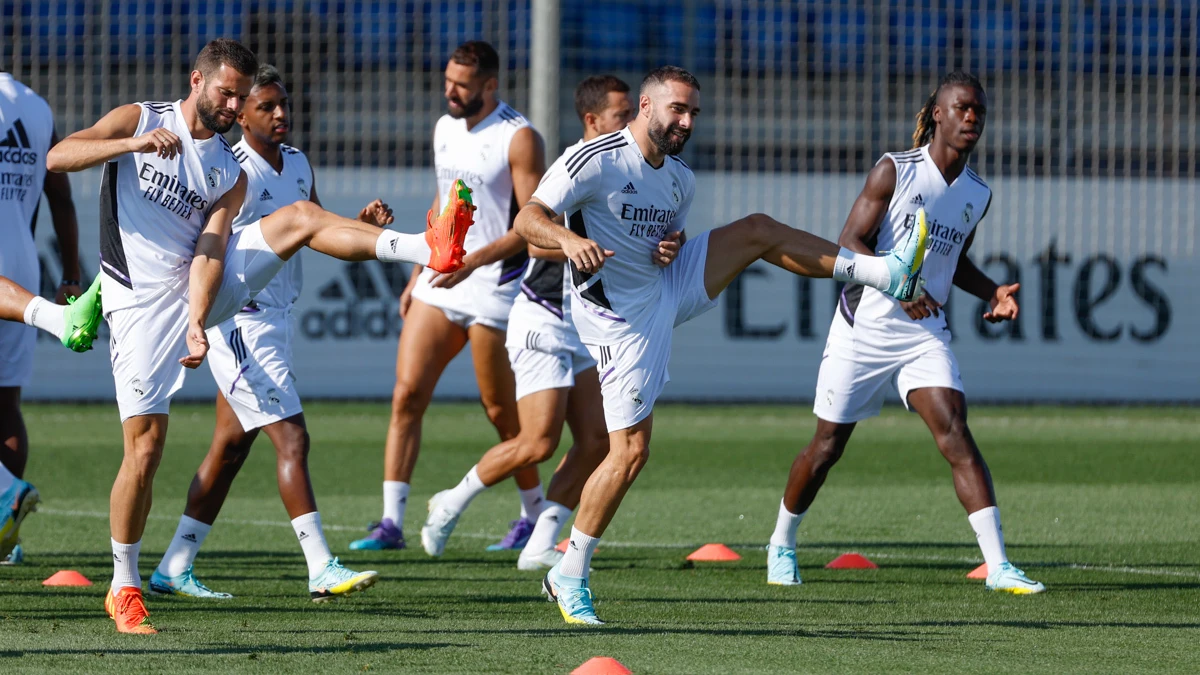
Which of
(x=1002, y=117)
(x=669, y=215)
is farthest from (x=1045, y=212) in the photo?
(x=669, y=215)

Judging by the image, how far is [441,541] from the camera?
789 centimetres

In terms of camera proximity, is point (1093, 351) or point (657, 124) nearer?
point (657, 124)

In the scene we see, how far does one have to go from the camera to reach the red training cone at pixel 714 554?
7738mm

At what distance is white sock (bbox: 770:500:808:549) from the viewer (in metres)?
7.05

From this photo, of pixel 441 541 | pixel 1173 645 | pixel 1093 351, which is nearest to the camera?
pixel 1173 645

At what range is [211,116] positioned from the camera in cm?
573

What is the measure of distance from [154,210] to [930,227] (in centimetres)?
329

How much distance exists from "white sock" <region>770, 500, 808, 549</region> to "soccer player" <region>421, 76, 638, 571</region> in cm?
114

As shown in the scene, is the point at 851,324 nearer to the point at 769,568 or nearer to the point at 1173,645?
the point at 769,568

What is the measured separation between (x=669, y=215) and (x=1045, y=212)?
39.1 ft

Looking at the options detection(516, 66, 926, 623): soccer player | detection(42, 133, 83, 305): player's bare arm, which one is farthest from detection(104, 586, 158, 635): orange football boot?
detection(42, 133, 83, 305): player's bare arm

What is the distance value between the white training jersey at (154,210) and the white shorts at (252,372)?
0.72 meters

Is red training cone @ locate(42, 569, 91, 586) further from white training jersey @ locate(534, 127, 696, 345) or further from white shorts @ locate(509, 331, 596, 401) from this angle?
white training jersey @ locate(534, 127, 696, 345)

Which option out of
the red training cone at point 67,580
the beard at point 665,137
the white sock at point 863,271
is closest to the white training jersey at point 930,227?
the white sock at point 863,271
